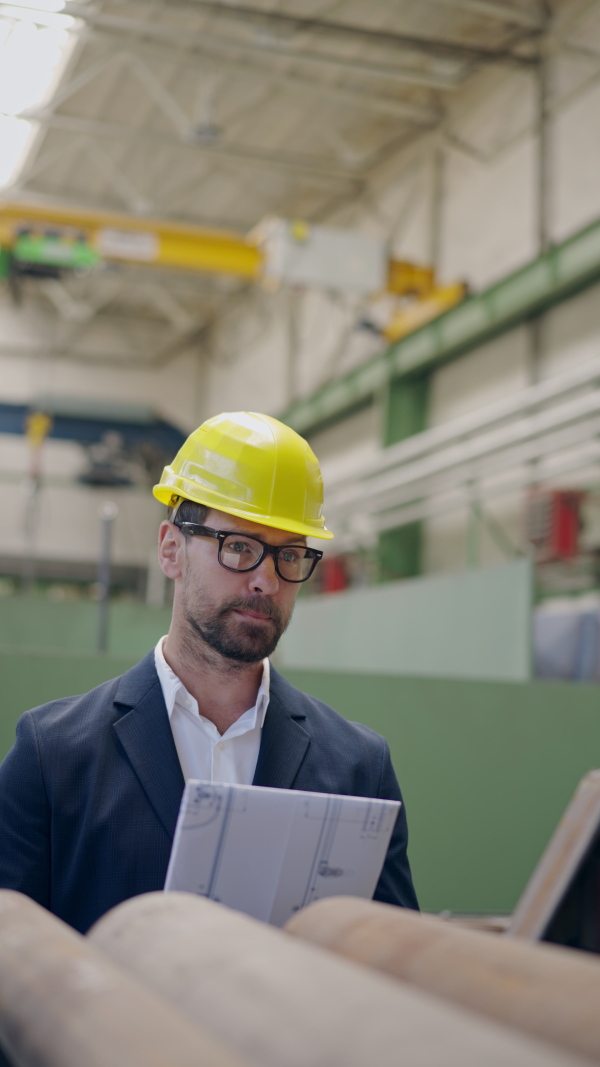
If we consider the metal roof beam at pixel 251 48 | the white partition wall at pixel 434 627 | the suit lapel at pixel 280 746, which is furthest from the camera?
the metal roof beam at pixel 251 48

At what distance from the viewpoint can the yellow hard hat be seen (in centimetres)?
203

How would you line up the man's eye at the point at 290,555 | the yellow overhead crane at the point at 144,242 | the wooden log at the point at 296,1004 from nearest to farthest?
the wooden log at the point at 296,1004 → the man's eye at the point at 290,555 → the yellow overhead crane at the point at 144,242

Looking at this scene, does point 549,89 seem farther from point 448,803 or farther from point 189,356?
point 189,356

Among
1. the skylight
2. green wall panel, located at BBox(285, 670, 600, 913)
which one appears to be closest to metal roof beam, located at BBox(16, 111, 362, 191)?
the skylight

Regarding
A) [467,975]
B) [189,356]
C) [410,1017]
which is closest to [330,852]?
[467,975]

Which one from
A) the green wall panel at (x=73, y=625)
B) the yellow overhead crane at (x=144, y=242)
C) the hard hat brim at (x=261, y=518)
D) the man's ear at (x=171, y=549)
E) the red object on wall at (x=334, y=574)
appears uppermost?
the yellow overhead crane at (x=144, y=242)

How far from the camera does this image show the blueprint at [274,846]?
1.28 m

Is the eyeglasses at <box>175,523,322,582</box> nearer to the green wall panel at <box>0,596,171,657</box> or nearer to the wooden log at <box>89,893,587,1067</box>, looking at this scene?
the wooden log at <box>89,893,587,1067</box>

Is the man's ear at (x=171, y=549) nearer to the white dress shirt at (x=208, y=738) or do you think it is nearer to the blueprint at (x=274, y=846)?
Answer: the white dress shirt at (x=208, y=738)

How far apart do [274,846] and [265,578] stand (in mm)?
728

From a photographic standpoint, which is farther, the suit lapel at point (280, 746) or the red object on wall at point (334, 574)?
the red object on wall at point (334, 574)

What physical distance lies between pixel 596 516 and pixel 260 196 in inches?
303

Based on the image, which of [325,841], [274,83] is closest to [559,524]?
[325,841]

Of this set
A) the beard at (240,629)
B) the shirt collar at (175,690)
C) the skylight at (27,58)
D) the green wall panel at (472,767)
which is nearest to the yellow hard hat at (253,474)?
the beard at (240,629)
